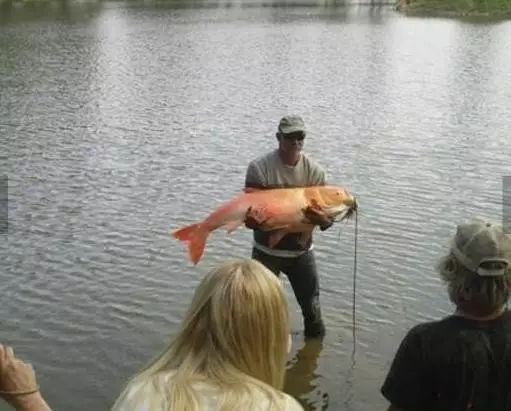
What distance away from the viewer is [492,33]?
170 ft

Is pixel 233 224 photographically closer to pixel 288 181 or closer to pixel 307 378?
pixel 288 181

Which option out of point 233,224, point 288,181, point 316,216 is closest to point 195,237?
point 233,224

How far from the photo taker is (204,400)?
2908 millimetres

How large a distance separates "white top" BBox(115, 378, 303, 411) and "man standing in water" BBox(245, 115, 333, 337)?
424cm

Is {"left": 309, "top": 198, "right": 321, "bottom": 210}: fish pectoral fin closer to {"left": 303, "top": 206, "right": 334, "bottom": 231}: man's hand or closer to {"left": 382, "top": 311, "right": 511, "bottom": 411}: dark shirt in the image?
{"left": 303, "top": 206, "right": 334, "bottom": 231}: man's hand

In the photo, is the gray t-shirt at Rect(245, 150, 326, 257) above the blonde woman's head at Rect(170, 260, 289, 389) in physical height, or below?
below

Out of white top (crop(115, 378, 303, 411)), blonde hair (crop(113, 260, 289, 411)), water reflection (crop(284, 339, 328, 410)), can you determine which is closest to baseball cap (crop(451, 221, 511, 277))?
blonde hair (crop(113, 260, 289, 411))

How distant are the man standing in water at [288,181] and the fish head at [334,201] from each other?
90 mm

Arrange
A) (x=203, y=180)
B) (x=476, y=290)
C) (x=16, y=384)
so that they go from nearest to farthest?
(x=16, y=384) → (x=476, y=290) → (x=203, y=180)

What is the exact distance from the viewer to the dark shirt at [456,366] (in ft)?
12.5

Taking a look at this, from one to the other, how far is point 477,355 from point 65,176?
1393cm

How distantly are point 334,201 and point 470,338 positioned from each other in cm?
365

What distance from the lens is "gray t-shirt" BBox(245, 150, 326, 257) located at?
7547 mm

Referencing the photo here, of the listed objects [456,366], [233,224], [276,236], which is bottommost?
[276,236]
